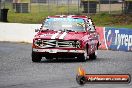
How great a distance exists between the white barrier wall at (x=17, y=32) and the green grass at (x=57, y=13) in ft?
49.2

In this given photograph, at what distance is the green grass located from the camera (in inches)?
A: 2058

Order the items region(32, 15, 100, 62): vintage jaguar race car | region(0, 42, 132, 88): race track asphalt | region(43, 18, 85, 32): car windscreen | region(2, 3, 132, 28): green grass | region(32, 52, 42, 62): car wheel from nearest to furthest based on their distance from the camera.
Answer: region(0, 42, 132, 88): race track asphalt → region(32, 15, 100, 62): vintage jaguar race car → region(32, 52, 42, 62): car wheel → region(43, 18, 85, 32): car windscreen → region(2, 3, 132, 28): green grass

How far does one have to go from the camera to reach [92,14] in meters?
56.2

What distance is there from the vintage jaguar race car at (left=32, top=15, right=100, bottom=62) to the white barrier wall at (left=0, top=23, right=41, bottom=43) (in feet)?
40.6

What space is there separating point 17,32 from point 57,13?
21069mm

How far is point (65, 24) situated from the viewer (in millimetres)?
22500

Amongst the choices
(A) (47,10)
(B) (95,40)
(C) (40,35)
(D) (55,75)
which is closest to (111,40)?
(B) (95,40)

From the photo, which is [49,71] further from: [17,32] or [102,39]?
[17,32]

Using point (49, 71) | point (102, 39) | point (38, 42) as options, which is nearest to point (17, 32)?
point (102, 39)

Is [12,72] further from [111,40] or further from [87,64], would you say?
[111,40]

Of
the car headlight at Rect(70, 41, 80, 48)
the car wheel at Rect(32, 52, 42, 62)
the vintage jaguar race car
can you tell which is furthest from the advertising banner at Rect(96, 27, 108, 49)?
the car headlight at Rect(70, 41, 80, 48)

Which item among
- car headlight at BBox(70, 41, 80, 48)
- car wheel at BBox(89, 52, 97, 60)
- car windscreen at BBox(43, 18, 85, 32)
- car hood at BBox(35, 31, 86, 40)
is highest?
car windscreen at BBox(43, 18, 85, 32)

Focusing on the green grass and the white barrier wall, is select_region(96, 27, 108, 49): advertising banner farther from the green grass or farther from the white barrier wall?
the green grass

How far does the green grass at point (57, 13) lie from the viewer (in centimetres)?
5228
